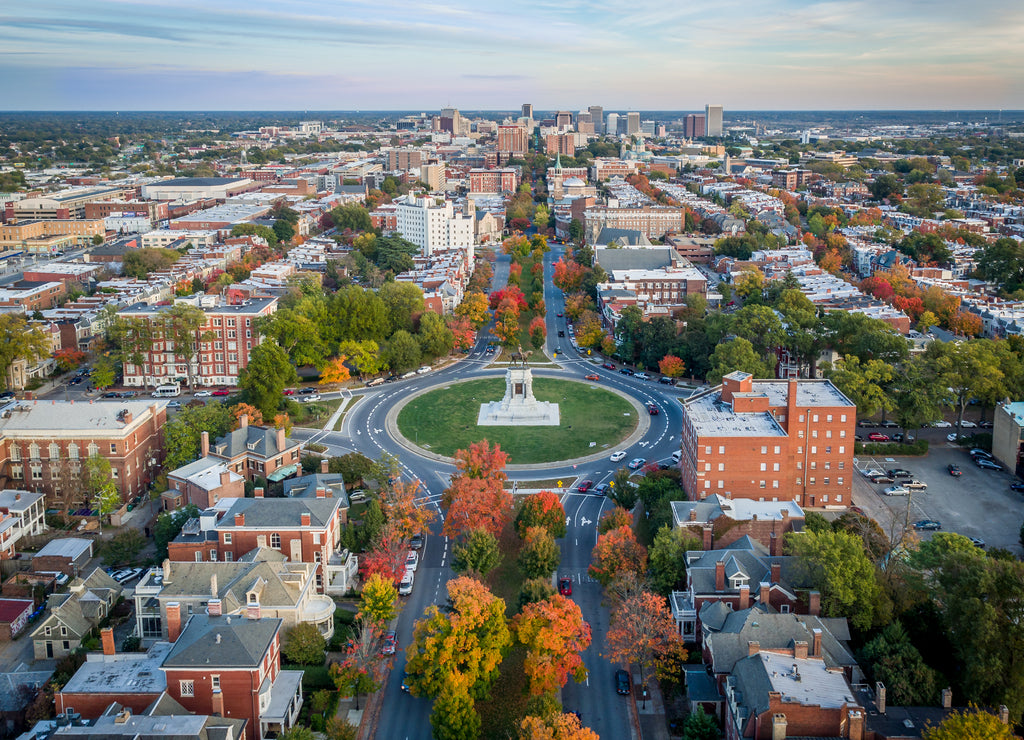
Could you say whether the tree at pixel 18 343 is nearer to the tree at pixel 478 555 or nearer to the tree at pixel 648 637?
the tree at pixel 478 555

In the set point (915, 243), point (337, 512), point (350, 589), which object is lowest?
→ point (350, 589)

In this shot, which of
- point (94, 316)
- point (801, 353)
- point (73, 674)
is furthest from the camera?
point (94, 316)

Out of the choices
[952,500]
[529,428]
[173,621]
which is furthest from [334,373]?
[952,500]

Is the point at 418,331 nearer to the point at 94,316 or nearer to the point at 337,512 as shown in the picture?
the point at 94,316

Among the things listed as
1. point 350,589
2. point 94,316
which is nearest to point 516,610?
point 350,589

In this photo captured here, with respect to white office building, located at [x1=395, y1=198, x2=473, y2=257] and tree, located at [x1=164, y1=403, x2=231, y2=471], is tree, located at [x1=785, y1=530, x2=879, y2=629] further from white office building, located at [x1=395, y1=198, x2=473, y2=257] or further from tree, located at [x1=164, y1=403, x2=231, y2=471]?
white office building, located at [x1=395, y1=198, x2=473, y2=257]

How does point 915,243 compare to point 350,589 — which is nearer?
point 350,589
